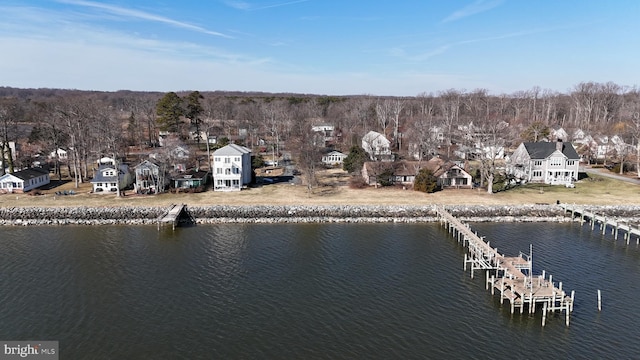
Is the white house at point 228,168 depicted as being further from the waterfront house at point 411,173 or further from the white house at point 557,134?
the white house at point 557,134

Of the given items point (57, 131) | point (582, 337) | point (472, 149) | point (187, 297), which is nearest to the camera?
point (582, 337)

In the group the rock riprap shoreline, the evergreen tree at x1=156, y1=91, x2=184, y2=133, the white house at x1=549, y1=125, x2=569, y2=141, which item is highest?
the evergreen tree at x1=156, y1=91, x2=184, y2=133

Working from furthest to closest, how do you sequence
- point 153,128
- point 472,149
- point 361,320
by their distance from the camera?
point 153,128 → point 472,149 → point 361,320

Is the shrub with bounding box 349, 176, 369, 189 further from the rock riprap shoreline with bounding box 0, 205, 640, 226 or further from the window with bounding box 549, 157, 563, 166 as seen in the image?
the window with bounding box 549, 157, 563, 166

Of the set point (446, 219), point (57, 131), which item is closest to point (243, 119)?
point (57, 131)

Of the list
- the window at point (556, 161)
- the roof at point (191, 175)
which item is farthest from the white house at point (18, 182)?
the window at point (556, 161)

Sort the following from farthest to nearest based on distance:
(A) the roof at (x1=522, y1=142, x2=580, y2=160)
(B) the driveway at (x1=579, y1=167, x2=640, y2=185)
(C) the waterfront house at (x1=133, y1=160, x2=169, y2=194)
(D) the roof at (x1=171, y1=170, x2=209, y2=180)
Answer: (B) the driveway at (x1=579, y1=167, x2=640, y2=185), (A) the roof at (x1=522, y1=142, x2=580, y2=160), (D) the roof at (x1=171, y1=170, x2=209, y2=180), (C) the waterfront house at (x1=133, y1=160, x2=169, y2=194)

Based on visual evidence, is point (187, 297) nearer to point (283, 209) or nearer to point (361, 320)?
point (361, 320)

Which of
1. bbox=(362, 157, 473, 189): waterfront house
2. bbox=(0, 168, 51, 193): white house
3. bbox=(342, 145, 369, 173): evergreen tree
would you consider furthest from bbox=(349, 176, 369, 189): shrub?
bbox=(0, 168, 51, 193): white house
